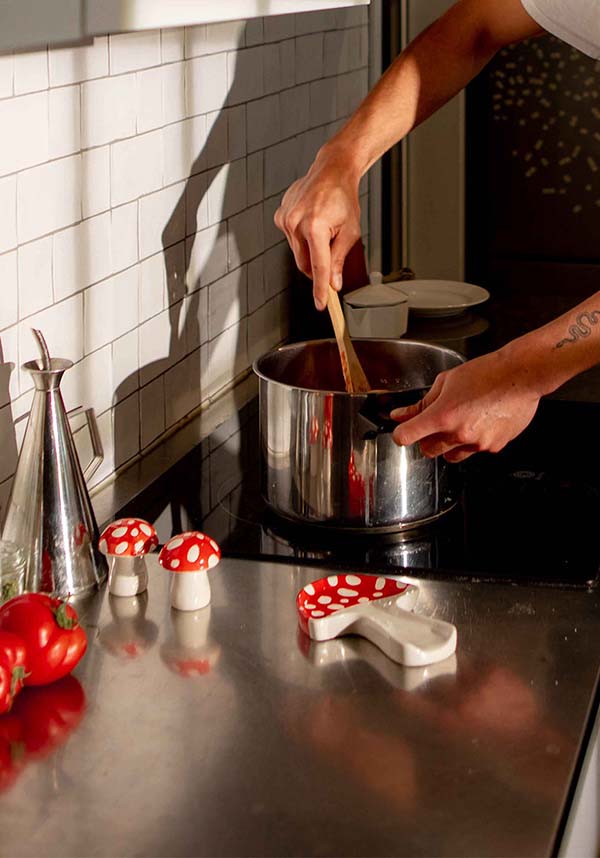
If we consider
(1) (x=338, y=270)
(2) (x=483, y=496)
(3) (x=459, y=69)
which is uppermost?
(3) (x=459, y=69)

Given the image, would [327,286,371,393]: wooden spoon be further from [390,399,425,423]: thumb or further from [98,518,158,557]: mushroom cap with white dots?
[98,518,158,557]: mushroom cap with white dots

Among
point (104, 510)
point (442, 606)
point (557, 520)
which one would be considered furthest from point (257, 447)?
point (442, 606)

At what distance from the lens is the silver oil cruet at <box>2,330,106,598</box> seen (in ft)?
4.07

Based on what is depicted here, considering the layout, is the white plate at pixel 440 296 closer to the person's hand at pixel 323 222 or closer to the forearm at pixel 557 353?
the person's hand at pixel 323 222

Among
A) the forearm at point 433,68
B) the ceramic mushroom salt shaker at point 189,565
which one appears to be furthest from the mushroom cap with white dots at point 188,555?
the forearm at point 433,68

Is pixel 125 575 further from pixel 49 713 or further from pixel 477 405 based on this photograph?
pixel 477 405

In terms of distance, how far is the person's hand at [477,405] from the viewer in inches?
52.6

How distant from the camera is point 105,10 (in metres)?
1.09

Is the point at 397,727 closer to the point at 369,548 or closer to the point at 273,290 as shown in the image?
the point at 369,548

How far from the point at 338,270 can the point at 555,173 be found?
1438 mm

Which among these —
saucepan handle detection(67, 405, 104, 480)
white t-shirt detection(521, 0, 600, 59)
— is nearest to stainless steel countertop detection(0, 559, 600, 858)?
saucepan handle detection(67, 405, 104, 480)

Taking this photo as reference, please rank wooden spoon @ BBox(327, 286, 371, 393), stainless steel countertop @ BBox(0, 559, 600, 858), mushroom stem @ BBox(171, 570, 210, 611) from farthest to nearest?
wooden spoon @ BBox(327, 286, 371, 393)
mushroom stem @ BBox(171, 570, 210, 611)
stainless steel countertop @ BBox(0, 559, 600, 858)

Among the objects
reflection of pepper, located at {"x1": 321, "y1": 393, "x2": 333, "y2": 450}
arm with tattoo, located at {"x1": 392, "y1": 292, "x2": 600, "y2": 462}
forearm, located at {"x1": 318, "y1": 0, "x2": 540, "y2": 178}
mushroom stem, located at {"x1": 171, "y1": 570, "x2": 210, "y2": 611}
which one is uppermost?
forearm, located at {"x1": 318, "y1": 0, "x2": 540, "y2": 178}

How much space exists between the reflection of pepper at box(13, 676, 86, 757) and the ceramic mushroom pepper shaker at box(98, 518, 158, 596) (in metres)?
0.16
